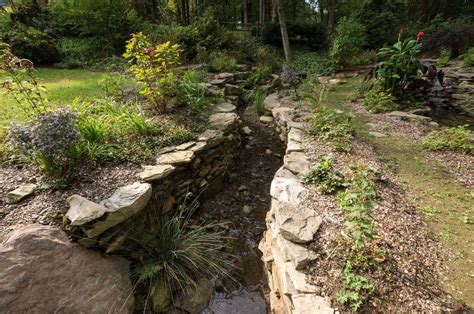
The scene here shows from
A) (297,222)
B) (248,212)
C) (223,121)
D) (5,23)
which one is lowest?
(248,212)

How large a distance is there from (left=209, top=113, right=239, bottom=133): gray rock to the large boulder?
2.19 metres

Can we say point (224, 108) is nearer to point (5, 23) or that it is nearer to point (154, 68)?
point (154, 68)

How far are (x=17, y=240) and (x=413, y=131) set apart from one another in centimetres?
470

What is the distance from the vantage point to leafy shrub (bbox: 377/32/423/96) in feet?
14.4

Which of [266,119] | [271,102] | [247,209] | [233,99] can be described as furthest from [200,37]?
[247,209]

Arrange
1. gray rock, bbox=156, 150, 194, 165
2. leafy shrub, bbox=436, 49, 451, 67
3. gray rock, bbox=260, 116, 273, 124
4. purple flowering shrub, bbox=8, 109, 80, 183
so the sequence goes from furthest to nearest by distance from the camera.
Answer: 1. leafy shrub, bbox=436, 49, 451, 67
2. gray rock, bbox=260, 116, 273, 124
3. gray rock, bbox=156, 150, 194, 165
4. purple flowering shrub, bbox=8, 109, 80, 183

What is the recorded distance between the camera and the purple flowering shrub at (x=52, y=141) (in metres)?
2.17

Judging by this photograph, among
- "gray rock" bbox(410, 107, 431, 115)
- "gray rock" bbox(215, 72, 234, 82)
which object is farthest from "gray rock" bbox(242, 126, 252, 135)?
"gray rock" bbox(410, 107, 431, 115)

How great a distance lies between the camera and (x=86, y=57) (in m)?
7.90

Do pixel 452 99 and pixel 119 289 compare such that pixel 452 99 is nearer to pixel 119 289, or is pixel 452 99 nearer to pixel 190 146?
pixel 190 146

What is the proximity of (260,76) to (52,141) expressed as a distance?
17.7 ft

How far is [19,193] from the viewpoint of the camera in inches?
86.9

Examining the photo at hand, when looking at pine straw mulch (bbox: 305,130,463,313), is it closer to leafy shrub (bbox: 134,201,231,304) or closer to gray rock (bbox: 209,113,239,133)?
leafy shrub (bbox: 134,201,231,304)

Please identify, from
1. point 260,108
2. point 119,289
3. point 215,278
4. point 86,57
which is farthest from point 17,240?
point 86,57
